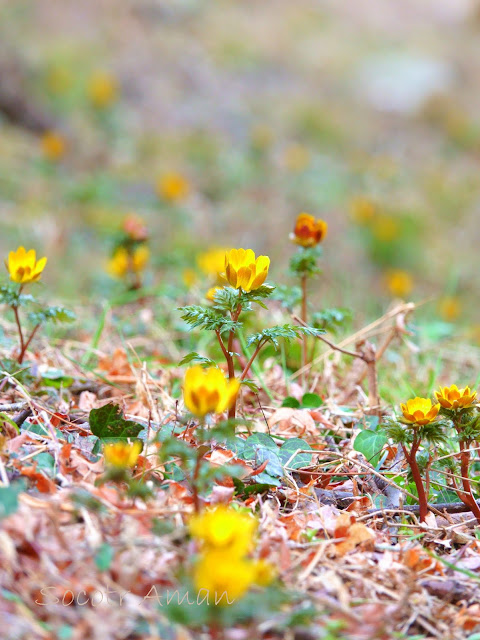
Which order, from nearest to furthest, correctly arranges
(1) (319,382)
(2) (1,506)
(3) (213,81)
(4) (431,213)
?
(2) (1,506)
(1) (319,382)
(4) (431,213)
(3) (213,81)

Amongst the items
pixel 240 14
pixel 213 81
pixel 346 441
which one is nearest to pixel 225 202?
pixel 213 81

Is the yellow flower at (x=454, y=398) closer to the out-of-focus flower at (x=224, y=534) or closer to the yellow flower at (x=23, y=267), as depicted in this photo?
the out-of-focus flower at (x=224, y=534)

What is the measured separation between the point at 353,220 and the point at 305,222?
4.52 metres

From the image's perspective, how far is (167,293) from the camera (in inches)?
115

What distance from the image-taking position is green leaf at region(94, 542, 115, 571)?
96 centimetres

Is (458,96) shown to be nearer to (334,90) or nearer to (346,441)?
(334,90)

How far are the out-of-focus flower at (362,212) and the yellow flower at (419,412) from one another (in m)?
4.91

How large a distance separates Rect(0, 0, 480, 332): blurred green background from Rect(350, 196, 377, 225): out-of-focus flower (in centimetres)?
2

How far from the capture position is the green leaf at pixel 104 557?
955mm

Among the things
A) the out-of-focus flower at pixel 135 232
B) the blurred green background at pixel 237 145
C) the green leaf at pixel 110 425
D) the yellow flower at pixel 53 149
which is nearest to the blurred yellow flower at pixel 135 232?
the out-of-focus flower at pixel 135 232

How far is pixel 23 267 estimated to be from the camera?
5.20ft

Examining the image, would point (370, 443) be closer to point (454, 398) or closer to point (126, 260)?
point (454, 398)

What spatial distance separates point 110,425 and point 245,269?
1.55 feet

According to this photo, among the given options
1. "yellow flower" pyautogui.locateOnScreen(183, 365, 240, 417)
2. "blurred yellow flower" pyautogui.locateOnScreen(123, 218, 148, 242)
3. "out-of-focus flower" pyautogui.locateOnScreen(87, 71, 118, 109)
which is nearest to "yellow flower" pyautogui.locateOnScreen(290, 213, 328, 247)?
"yellow flower" pyautogui.locateOnScreen(183, 365, 240, 417)
